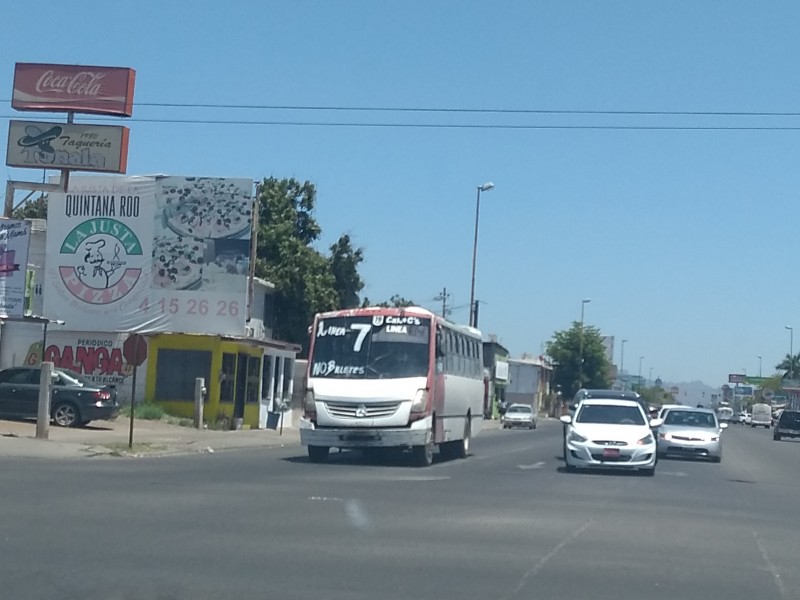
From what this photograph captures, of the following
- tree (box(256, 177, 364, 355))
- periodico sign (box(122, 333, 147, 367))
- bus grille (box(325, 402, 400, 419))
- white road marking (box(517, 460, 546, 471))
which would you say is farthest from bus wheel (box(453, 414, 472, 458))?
tree (box(256, 177, 364, 355))

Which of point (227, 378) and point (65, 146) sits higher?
point (65, 146)

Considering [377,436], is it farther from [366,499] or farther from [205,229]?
[205,229]

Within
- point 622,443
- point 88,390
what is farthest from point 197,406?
point 622,443

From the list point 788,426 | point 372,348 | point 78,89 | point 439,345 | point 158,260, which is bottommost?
point 788,426

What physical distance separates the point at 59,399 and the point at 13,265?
3.82m

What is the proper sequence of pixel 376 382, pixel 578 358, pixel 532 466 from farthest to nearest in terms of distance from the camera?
pixel 578 358 < pixel 532 466 < pixel 376 382

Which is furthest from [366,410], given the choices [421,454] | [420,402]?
[421,454]

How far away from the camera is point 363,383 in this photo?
2456 centimetres

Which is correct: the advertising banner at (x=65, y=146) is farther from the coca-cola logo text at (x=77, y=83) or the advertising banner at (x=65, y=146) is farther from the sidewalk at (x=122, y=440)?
the sidewalk at (x=122, y=440)

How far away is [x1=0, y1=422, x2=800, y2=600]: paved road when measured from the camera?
996 centimetres

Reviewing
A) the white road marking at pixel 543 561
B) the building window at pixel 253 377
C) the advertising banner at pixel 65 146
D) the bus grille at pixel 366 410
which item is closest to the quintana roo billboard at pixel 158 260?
the building window at pixel 253 377

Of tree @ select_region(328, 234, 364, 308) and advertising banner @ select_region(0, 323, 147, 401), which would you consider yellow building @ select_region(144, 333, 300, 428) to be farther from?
tree @ select_region(328, 234, 364, 308)

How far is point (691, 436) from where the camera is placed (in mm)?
32094

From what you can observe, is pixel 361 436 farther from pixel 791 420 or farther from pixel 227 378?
pixel 791 420
